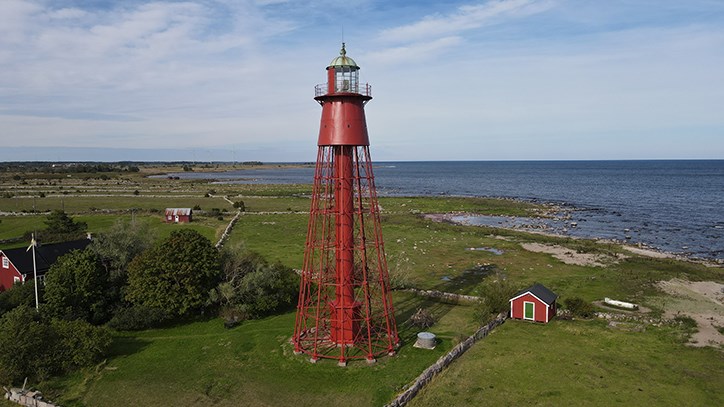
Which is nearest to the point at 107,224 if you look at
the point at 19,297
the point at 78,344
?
the point at 19,297

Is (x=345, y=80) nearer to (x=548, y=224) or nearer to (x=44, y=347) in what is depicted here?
(x=44, y=347)

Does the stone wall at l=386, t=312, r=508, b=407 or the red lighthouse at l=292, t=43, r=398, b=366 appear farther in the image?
the red lighthouse at l=292, t=43, r=398, b=366

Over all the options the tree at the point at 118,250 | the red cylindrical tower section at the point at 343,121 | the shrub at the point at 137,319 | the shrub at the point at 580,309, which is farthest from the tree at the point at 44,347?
the shrub at the point at 580,309

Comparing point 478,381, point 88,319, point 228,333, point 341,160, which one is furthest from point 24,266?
point 478,381

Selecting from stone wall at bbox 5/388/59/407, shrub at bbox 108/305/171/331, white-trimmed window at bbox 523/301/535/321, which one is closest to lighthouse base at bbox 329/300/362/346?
shrub at bbox 108/305/171/331

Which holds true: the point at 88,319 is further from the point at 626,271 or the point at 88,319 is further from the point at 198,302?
the point at 626,271

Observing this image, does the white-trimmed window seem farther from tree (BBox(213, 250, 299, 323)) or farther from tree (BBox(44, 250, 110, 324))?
tree (BBox(44, 250, 110, 324))
